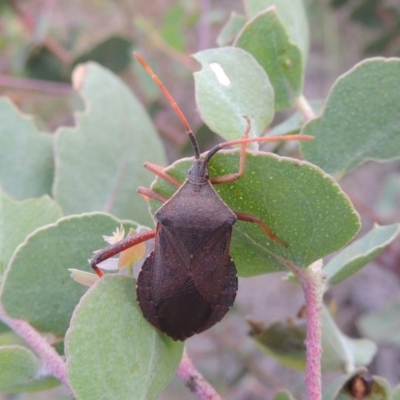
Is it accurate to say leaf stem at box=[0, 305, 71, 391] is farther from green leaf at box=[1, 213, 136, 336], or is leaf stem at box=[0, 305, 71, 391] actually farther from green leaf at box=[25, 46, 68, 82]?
green leaf at box=[25, 46, 68, 82]

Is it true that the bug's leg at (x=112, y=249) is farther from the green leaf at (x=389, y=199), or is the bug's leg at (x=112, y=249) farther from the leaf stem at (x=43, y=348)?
the green leaf at (x=389, y=199)

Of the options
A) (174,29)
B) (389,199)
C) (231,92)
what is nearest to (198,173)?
(231,92)

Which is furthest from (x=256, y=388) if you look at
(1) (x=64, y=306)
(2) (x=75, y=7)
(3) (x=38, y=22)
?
(2) (x=75, y=7)

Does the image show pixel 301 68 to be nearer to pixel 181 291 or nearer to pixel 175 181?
pixel 175 181

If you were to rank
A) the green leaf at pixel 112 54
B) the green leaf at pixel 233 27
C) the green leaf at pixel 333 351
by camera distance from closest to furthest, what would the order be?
the green leaf at pixel 333 351 → the green leaf at pixel 233 27 → the green leaf at pixel 112 54

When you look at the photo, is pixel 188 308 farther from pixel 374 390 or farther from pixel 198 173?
pixel 374 390

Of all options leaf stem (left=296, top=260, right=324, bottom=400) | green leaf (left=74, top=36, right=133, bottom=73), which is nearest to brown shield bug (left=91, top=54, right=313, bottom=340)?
leaf stem (left=296, top=260, right=324, bottom=400)

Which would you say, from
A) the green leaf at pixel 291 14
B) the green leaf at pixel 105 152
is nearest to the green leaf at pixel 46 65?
the green leaf at pixel 105 152
